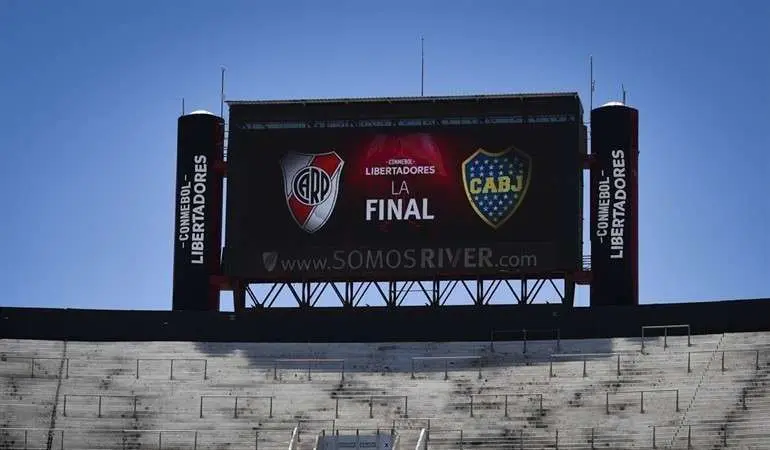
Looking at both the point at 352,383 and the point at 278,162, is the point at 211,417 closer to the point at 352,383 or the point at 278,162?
the point at 352,383

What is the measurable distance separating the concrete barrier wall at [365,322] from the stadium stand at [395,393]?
0.82 m

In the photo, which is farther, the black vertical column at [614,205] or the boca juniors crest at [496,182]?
the boca juniors crest at [496,182]

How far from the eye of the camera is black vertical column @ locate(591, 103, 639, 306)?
77.7 meters

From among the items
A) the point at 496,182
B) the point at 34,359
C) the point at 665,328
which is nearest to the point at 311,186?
the point at 496,182

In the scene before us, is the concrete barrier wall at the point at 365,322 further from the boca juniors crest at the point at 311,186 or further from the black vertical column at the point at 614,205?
the boca juniors crest at the point at 311,186

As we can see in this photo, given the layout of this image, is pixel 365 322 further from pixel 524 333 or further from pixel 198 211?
pixel 198 211

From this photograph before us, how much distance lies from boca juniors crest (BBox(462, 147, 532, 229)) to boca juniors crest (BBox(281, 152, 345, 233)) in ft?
17.4

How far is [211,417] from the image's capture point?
70188 millimetres

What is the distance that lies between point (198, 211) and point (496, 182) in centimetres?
1198

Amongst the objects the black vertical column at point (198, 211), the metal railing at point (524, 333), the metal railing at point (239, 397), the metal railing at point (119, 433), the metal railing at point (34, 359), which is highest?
the black vertical column at point (198, 211)

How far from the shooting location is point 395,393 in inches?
2844

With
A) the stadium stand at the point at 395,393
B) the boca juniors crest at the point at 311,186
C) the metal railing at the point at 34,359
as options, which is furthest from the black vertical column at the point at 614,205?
the metal railing at the point at 34,359

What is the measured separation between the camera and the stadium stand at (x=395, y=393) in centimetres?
6681

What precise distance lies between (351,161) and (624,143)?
1085 centimetres
